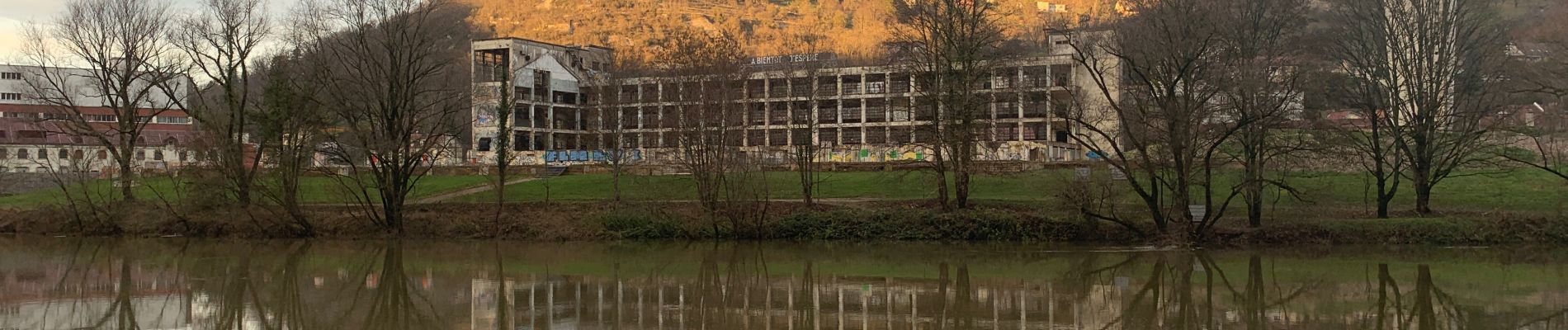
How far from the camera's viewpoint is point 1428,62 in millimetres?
33969

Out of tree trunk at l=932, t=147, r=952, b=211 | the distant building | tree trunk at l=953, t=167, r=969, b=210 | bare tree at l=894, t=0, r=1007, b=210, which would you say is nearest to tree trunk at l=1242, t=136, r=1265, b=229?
bare tree at l=894, t=0, r=1007, b=210

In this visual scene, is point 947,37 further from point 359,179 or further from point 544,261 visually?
point 359,179

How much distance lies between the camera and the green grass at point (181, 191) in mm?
42469

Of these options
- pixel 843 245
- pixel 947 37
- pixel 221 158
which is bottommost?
pixel 843 245

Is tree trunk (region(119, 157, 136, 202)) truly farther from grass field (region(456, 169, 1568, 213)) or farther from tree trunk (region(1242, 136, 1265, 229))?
tree trunk (region(1242, 136, 1265, 229))

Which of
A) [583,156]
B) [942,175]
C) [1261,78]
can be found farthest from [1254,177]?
[583,156]

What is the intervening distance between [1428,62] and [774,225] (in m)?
20.4

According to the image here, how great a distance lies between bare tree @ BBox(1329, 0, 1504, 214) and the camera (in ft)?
109

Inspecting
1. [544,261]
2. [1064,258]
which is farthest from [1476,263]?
[544,261]

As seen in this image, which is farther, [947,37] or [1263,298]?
[947,37]

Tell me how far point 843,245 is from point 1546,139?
77.3ft

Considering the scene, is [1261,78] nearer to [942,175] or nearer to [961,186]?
[961,186]

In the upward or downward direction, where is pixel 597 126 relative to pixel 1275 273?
upward

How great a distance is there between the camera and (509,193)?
49969mm
